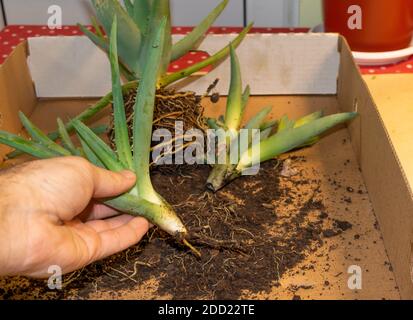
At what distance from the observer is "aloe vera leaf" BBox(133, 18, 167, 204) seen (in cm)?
81

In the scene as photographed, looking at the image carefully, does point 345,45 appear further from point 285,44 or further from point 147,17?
point 147,17

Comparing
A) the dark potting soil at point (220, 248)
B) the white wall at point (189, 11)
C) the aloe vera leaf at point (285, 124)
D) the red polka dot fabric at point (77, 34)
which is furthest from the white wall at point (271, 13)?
the dark potting soil at point (220, 248)

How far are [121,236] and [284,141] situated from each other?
349 millimetres

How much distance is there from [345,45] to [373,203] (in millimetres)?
342

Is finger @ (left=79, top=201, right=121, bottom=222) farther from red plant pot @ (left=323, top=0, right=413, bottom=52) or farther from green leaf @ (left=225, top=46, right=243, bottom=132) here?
red plant pot @ (left=323, top=0, right=413, bottom=52)

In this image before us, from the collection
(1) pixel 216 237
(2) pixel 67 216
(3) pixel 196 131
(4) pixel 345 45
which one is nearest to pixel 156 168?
(3) pixel 196 131

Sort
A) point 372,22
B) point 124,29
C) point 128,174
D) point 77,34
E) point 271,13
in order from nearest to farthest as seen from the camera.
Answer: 1. point 128,174
2. point 124,29
3. point 372,22
4. point 77,34
5. point 271,13

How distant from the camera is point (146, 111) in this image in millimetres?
831

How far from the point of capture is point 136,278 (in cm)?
84

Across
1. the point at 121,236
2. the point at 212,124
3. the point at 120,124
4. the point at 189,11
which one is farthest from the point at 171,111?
the point at 189,11

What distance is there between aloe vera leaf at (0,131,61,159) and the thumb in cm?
12

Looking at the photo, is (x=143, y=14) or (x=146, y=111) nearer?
(x=146, y=111)

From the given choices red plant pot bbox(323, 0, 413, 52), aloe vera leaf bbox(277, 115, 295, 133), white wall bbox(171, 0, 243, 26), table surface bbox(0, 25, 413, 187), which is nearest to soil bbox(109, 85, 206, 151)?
aloe vera leaf bbox(277, 115, 295, 133)

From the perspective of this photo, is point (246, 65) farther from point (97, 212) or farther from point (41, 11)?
point (41, 11)
